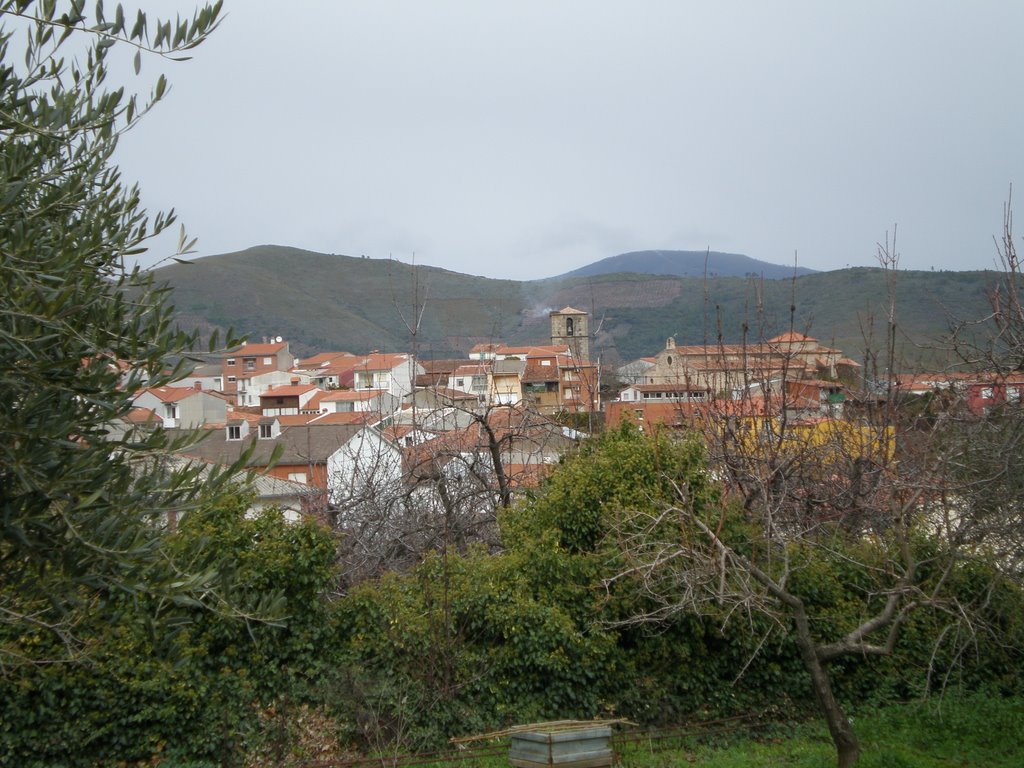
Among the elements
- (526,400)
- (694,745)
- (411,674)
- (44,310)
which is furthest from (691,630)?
(44,310)

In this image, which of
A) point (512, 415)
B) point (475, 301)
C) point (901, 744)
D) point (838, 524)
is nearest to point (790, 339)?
point (838, 524)

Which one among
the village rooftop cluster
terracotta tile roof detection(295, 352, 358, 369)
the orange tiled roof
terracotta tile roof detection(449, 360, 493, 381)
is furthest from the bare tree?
terracotta tile roof detection(295, 352, 358, 369)

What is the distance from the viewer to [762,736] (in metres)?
9.91

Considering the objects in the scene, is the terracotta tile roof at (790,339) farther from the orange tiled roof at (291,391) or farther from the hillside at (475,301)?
the orange tiled roof at (291,391)

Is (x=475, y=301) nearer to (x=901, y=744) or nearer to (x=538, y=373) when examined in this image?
(x=538, y=373)

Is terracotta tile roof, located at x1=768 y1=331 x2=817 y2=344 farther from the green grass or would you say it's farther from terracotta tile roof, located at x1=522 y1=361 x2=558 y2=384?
terracotta tile roof, located at x1=522 y1=361 x2=558 y2=384

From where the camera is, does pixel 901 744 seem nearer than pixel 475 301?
Yes

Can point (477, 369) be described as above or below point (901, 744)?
above

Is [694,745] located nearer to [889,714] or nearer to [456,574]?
[889,714]

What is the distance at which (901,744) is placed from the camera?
9.16 meters

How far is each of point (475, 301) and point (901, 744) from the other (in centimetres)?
8269

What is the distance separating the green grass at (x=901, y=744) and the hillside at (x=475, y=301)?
862 inches

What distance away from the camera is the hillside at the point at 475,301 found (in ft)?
138

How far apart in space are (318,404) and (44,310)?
144 feet
